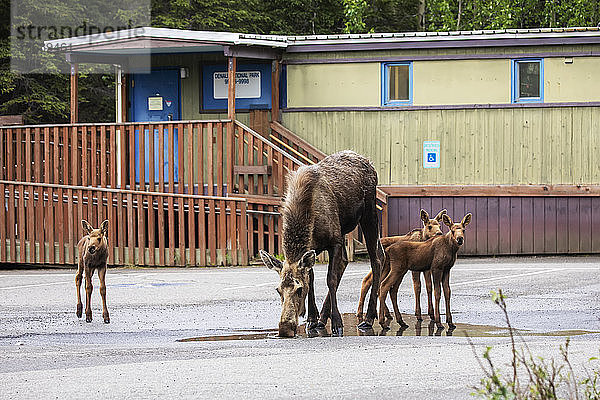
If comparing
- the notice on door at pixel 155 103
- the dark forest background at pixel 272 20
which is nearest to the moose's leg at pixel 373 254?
the notice on door at pixel 155 103

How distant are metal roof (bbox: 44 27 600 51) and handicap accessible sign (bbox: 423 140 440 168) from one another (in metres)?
2.03

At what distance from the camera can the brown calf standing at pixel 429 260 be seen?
12.0 meters

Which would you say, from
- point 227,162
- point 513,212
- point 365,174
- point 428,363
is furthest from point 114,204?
point 428,363

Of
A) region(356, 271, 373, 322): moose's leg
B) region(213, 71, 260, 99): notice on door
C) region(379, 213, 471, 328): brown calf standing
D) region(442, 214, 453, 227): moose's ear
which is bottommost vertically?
region(356, 271, 373, 322): moose's leg

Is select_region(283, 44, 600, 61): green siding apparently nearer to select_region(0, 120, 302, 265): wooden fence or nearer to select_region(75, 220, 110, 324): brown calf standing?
select_region(0, 120, 302, 265): wooden fence

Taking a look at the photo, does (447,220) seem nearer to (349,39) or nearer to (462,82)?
(462,82)

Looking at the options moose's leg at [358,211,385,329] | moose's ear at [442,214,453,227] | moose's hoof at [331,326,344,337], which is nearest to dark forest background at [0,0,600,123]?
moose's leg at [358,211,385,329]

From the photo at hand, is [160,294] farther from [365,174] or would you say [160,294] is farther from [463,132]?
[463,132]

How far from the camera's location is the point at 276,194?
830 inches

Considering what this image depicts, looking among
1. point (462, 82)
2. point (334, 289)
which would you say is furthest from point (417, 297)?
point (462, 82)

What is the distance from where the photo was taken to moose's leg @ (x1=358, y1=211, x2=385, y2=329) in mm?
12078

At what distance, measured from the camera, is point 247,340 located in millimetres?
10719

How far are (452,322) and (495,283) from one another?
475 cm

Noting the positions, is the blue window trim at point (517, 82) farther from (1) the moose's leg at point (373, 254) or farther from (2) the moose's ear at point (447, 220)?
(2) the moose's ear at point (447, 220)
